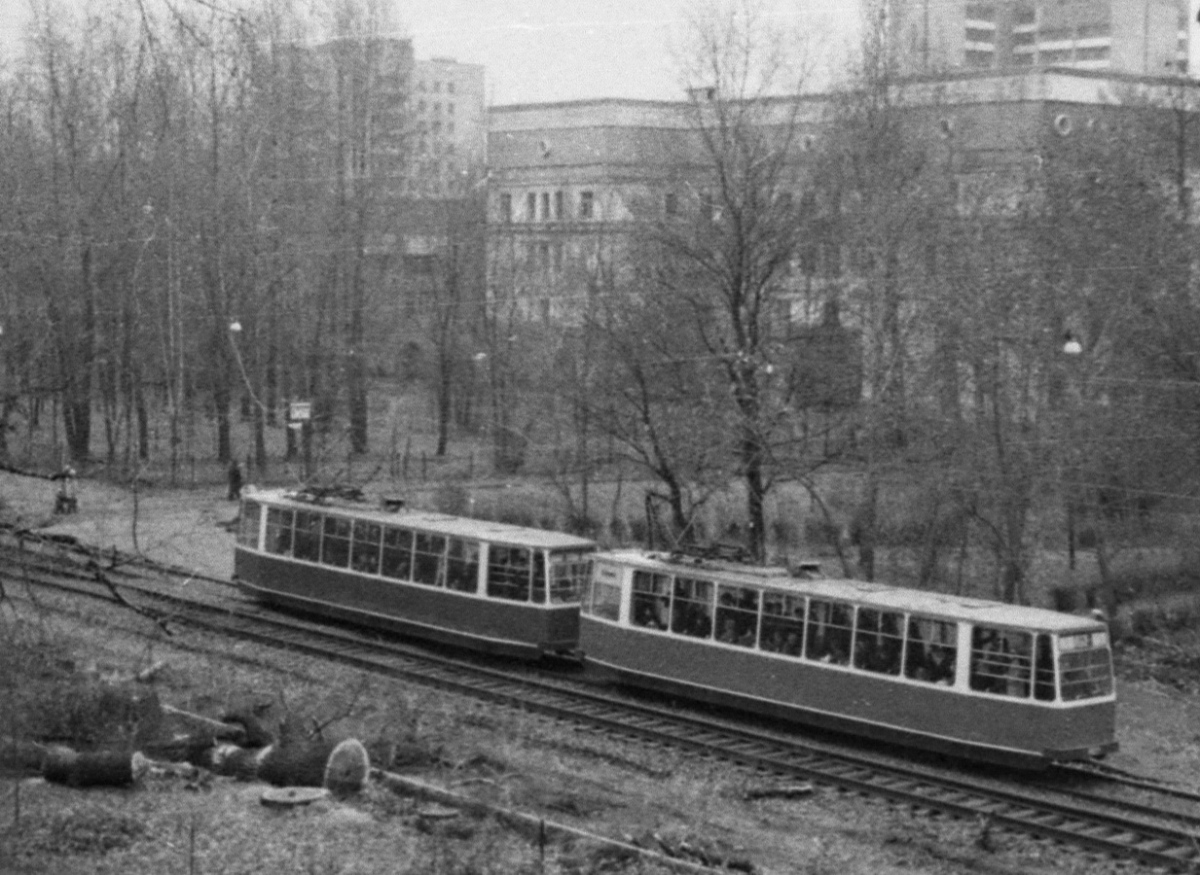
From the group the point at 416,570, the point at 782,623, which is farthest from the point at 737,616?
the point at 416,570

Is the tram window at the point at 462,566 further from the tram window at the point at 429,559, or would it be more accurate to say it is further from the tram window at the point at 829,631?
the tram window at the point at 829,631

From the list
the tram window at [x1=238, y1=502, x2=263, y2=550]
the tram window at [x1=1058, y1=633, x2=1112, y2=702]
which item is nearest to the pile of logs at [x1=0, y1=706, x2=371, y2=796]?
the tram window at [x1=1058, y1=633, x2=1112, y2=702]

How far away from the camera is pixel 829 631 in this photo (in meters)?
19.2

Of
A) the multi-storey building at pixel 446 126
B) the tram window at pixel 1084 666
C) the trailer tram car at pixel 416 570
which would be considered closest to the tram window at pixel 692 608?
the trailer tram car at pixel 416 570

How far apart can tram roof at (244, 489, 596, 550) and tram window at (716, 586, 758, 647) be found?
10.6 feet

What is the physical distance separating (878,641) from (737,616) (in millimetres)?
2026

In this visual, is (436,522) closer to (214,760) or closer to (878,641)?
(878,641)

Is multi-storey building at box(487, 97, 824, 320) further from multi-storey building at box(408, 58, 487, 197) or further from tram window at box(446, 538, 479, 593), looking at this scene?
tram window at box(446, 538, 479, 593)

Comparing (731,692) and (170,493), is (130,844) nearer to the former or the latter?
(731,692)

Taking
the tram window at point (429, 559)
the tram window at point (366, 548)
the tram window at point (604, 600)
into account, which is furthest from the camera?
the tram window at point (366, 548)

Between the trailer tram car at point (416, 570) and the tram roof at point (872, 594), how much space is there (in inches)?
53.4

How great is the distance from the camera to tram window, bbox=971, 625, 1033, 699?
17500 millimetres

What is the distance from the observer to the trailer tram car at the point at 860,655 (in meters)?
17.5

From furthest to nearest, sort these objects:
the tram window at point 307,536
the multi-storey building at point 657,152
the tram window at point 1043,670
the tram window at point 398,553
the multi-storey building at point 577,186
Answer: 1. the multi-storey building at point 577,186
2. the multi-storey building at point 657,152
3. the tram window at point 307,536
4. the tram window at point 398,553
5. the tram window at point 1043,670
